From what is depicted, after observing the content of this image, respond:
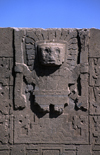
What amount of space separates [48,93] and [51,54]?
80 cm

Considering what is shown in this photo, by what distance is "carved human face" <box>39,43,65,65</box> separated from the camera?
4.64 metres

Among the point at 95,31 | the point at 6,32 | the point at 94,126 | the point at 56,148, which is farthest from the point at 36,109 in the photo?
the point at 95,31

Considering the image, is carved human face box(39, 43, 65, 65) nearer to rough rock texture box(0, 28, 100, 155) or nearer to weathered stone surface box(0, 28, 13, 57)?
rough rock texture box(0, 28, 100, 155)

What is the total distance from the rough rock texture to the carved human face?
0.11 metres

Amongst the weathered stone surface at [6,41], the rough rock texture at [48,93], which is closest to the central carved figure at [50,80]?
the rough rock texture at [48,93]

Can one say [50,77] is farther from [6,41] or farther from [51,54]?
[6,41]

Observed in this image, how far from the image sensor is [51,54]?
4656 mm

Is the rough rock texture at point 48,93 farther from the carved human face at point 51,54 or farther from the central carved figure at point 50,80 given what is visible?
the carved human face at point 51,54

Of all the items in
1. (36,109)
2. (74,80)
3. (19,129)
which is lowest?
(19,129)

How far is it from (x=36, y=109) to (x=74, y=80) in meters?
1.00

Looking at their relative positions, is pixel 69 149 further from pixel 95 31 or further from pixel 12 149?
pixel 95 31

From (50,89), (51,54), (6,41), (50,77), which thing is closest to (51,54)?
(51,54)

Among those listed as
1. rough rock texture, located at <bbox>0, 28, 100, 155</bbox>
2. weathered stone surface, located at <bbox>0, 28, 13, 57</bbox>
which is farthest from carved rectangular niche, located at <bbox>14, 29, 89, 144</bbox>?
weathered stone surface, located at <bbox>0, 28, 13, 57</bbox>

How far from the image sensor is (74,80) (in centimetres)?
485
